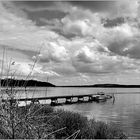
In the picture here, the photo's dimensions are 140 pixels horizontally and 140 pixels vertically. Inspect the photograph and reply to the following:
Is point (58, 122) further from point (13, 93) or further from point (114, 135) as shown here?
point (13, 93)

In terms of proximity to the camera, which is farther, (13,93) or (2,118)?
(13,93)

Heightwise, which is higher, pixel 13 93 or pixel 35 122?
pixel 13 93

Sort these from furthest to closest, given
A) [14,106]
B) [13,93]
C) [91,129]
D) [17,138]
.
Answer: [91,129] < [13,93] < [14,106] < [17,138]

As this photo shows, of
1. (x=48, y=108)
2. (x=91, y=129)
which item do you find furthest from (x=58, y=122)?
(x=48, y=108)

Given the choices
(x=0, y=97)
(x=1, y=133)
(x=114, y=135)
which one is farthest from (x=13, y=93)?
(x=114, y=135)

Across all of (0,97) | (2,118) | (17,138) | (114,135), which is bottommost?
(114,135)

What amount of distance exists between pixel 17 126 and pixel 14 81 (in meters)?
1.90

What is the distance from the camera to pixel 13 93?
5324mm

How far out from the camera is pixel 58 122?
16594 millimetres

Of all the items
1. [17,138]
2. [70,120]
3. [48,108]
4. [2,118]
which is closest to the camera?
[17,138]

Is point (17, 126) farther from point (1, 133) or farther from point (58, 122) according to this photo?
point (58, 122)

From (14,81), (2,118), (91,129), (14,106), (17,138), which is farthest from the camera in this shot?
(91,129)

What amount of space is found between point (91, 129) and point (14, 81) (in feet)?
35.3

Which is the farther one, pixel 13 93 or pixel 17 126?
pixel 13 93
